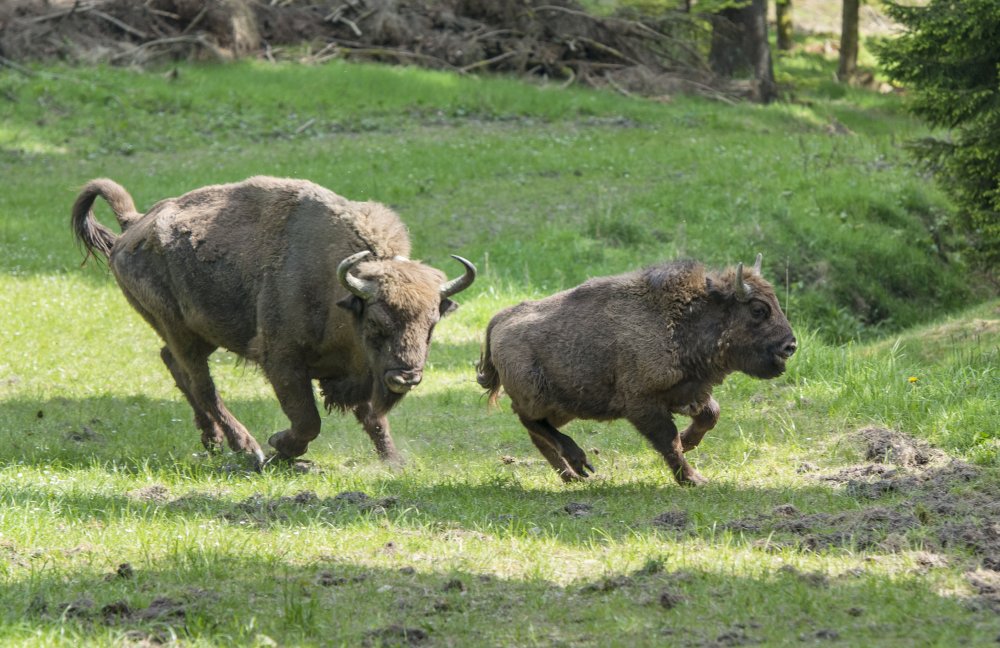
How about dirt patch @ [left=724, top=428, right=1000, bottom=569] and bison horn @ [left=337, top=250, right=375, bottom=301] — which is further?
bison horn @ [left=337, top=250, right=375, bottom=301]

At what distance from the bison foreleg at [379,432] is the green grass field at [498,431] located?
29cm

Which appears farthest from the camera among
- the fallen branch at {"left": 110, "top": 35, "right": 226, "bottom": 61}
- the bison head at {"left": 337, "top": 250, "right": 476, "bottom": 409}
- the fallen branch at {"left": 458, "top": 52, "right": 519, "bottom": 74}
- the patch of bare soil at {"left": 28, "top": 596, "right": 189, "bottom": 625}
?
the fallen branch at {"left": 458, "top": 52, "right": 519, "bottom": 74}

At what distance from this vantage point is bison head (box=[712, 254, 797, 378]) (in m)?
9.42

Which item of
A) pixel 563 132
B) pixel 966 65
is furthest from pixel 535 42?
pixel 966 65

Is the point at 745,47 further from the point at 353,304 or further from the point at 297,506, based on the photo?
the point at 297,506

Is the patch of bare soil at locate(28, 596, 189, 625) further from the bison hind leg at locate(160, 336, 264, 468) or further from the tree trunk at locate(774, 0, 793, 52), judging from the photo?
the tree trunk at locate(774, 0, 793, 52)

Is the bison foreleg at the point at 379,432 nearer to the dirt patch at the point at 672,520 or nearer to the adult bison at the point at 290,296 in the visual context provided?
the adult bison at the point at 290,296

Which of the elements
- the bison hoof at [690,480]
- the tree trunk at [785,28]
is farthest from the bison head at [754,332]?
the tree trunk at [785,28]

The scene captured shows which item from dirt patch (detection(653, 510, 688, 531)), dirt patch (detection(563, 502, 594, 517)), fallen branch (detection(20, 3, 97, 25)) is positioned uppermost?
fallen branch (detection(20, 3, 97, 25))

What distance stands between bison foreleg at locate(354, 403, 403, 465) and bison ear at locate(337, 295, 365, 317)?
3.66 feet

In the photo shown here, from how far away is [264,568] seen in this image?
706 cm

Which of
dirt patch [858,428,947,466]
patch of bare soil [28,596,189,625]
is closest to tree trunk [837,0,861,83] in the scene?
dirt patch [858,428,947,466]

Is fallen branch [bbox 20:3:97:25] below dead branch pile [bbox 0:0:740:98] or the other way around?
the other way around

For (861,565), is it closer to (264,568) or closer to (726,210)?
(264,568)
